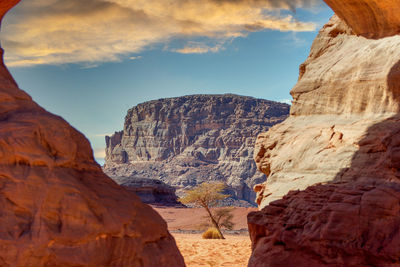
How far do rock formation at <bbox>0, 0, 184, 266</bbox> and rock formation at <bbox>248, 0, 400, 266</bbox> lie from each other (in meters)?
2.42

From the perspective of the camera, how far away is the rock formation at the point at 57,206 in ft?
12.8

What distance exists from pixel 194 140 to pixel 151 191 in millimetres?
39653

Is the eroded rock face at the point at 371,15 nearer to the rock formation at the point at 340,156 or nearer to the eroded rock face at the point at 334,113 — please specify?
the rock formation at the point at 340,156

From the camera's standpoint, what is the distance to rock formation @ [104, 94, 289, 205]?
63594 millimetres

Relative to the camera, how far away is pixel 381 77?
8.16 meters

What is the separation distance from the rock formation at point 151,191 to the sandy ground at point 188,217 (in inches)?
86.3

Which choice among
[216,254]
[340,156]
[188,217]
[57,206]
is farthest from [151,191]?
[57,206]

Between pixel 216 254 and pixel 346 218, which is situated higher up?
pixel 346 218

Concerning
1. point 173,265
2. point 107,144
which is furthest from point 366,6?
point 107,144

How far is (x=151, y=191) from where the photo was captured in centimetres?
3447

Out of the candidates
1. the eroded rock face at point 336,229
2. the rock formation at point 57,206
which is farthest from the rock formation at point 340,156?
the rock formation at point 57,206

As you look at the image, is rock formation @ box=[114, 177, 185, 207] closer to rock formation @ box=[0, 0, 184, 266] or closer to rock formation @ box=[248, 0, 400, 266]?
rock formation @ box=[248, 0, 400, 266]

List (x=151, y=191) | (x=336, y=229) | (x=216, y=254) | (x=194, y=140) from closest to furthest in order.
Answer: (x=336, y=229), (x=216, y=254), (x=151, y=191), (x=194, y=140)

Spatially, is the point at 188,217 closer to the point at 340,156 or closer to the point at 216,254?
the point at 216,254
